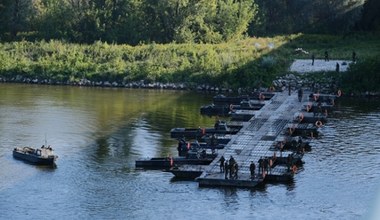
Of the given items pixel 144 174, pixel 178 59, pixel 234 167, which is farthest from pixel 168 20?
pixel 234 167

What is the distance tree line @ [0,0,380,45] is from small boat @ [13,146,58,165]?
192 ft

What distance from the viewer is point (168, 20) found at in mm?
122812

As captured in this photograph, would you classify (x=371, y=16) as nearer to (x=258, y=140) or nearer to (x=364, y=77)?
(x=364, y=77)

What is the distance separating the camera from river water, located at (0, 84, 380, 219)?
172ft

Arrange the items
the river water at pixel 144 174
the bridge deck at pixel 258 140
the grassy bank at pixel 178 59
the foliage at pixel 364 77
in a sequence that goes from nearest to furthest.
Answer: the river water at pixel 144 174 → the bridge deck at pixel 258 140 → the foliage at pixel 364 77 → the grassy bank at pixel 178 59

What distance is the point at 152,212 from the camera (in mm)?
51969

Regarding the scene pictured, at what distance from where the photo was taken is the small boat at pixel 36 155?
2484 inches

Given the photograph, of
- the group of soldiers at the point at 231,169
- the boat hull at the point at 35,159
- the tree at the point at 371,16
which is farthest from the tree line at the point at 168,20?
the group of soldiers at the point at 231,169

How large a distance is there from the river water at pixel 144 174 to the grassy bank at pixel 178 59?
576 inches

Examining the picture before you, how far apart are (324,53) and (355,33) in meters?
11.1

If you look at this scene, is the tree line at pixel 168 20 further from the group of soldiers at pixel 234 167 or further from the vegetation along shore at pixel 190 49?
the group of soldiers at pixel 234 167

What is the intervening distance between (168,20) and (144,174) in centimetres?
6472

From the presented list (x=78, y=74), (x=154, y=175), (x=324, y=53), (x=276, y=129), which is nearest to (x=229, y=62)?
(x=324, y=53)

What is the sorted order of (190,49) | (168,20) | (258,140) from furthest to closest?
(168,20), (190,49), (258,140)
